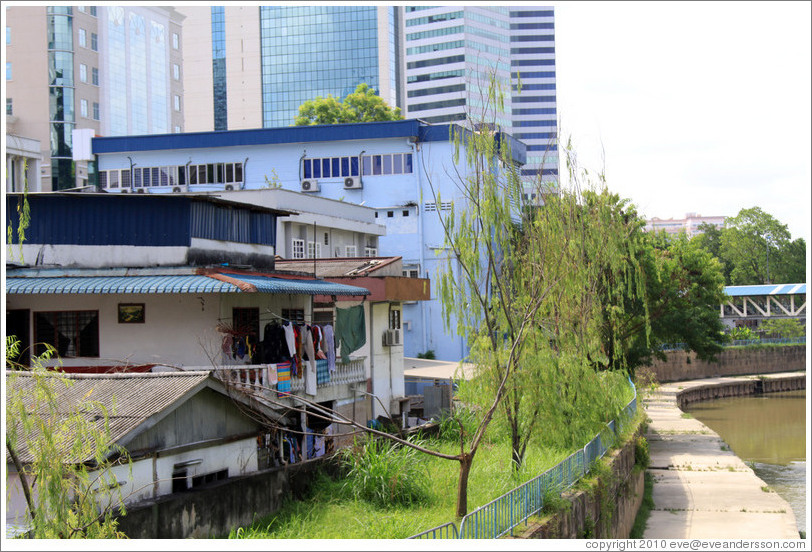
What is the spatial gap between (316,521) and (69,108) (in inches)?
1960

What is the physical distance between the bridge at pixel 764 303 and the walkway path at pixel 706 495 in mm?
32482

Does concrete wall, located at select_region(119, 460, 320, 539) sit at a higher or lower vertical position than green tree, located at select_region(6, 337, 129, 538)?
lower

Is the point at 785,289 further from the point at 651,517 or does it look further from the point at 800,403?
the point at 651,517

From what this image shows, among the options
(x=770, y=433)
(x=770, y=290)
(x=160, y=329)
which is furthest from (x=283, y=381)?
(x=770, y=290)

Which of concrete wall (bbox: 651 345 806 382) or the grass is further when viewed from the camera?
concrete wall (bbox: 651 345 806 382)

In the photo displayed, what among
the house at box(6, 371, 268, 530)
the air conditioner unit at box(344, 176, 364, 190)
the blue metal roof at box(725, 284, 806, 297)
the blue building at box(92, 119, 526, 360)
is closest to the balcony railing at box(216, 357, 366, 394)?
the house at box(6, 371, 268, 530)

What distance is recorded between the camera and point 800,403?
48969mm

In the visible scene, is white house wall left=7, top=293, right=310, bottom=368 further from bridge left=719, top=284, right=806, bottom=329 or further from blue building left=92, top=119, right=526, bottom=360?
bridge left=719, top=284, right=806, bottom=329

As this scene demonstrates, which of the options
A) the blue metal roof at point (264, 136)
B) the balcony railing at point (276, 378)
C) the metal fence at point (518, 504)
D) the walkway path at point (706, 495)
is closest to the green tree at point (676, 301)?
the walkway path at point (706, 495)

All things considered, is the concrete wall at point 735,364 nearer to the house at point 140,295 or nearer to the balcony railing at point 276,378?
the balcony railing at point 276,378

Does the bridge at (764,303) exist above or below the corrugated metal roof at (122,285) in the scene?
below

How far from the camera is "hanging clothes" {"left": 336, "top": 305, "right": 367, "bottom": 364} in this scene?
1928 centimetres

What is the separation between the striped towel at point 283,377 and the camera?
15164 millimetres

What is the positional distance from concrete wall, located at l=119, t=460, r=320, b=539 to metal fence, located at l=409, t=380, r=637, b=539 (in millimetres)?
3569
